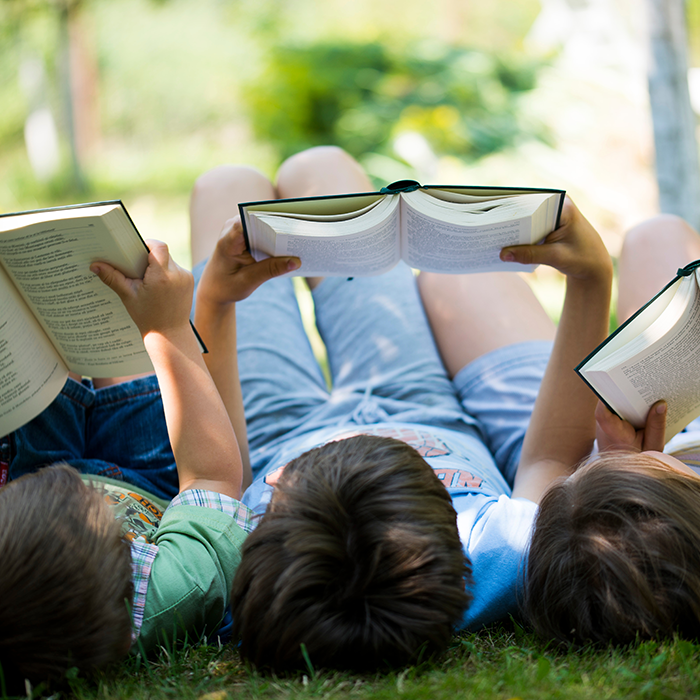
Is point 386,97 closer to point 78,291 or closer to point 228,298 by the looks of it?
point 228,298

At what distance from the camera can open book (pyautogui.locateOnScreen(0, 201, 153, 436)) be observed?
4.11 feet

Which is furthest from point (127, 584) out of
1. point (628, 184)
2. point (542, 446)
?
point (628, 184)

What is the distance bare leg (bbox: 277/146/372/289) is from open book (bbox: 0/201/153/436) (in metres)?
0.92

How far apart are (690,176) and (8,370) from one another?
9.89 ft

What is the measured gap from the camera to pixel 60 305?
1404 millimetres

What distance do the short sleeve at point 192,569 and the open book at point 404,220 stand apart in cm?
56

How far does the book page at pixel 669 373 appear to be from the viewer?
1.27 metres

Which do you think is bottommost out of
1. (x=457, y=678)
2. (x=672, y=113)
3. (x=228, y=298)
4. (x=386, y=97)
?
(x=457, y=678)

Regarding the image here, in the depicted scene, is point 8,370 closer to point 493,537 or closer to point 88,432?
point 88,432

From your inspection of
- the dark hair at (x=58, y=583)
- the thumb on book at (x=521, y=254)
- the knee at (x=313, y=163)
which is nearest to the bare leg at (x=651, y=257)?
the thumb on book at (x=521, y=254)

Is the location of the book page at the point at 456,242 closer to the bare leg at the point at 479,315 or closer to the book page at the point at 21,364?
the bare leg at the point at 479,315

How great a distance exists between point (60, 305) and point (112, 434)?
0.43 metres

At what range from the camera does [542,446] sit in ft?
5.18

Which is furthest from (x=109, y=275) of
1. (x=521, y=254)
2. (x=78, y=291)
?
(x=521, y=254)
